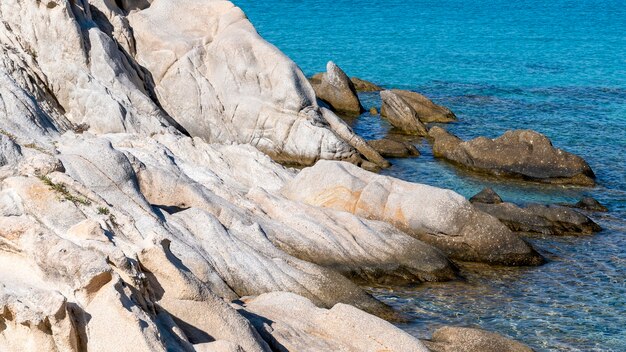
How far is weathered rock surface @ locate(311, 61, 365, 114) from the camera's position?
4822 centimetres

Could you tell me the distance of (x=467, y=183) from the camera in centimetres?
3616

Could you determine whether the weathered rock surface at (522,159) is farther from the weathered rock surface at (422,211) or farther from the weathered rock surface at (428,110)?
the weathered rock surface at (422,211)

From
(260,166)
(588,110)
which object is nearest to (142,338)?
(260,166)

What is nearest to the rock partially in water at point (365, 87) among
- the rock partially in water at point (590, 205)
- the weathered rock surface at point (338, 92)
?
the weathered rock surface at point (338, 92)

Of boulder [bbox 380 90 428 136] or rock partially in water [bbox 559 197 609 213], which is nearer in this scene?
rock partially in water [bbox 559 197 609 213]

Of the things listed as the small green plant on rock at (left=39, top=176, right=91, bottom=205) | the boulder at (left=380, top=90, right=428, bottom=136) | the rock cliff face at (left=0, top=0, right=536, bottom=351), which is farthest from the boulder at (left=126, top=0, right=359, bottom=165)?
the small green plant on rock at (left=39, top=176, right=91, bottom=205)

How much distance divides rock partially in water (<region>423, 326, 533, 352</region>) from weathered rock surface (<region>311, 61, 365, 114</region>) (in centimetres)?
2817

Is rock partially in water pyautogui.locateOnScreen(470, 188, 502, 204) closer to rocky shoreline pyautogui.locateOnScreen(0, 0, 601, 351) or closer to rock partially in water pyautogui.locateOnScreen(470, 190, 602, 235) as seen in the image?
rocky shoreline pyautogui.locateOnScreen(0, 0, 601, 351)

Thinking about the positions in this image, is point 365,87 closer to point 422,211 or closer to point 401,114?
point 401,114

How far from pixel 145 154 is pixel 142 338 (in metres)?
15.3

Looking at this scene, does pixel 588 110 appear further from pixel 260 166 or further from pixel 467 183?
pixel 260 166

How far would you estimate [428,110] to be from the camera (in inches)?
1836

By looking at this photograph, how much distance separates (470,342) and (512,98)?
34.5 m

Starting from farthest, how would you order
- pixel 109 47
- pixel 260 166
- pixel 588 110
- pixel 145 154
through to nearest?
pixel 588 110 → pixel 109 47 → pixel 260 166 → pixel 145 154
